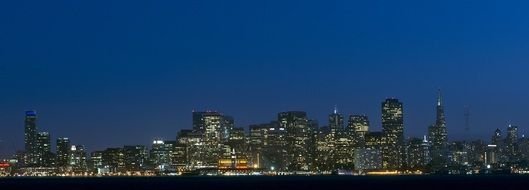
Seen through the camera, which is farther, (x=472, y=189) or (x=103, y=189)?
(x=103, y=189)

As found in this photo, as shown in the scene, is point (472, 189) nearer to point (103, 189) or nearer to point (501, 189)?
point (501, 189)

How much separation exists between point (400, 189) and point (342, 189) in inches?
406

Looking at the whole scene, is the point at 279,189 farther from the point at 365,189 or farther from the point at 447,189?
the point at 447,189

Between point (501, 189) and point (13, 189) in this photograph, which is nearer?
point (501, 189)

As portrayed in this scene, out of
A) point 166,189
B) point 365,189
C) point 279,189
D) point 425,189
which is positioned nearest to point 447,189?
point 425,189

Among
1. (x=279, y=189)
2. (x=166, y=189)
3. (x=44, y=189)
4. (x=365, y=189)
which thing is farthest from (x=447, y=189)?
(x=44, y=189)

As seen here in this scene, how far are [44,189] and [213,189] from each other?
33236 mm

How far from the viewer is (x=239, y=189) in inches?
7421

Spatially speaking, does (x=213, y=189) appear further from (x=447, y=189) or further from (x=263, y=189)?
(x=447, y=189)

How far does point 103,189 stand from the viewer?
19475 centimetres

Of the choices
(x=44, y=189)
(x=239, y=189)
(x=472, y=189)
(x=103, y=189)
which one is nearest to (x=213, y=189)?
(x=239, y=189)

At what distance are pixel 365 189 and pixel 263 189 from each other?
18791 mm

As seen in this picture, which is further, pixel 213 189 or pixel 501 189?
pixel 213 189

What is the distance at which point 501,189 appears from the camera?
17425 cm
